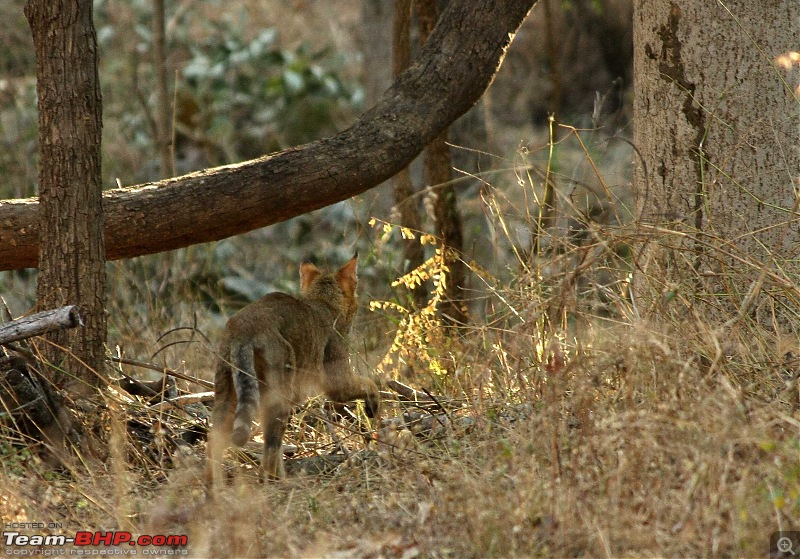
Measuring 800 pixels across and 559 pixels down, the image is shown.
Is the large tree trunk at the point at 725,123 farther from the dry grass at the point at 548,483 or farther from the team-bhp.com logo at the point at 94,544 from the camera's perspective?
the team-bhp.com logo at the point at 94,544

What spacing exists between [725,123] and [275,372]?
2.57m

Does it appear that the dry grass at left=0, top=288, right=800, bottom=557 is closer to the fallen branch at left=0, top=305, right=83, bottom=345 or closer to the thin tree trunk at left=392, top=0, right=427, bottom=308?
the fallen branch at left=0, top=305, right=83, bottom=345

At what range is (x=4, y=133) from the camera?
1246 cm

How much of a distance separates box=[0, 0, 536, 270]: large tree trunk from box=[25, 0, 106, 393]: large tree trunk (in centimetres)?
34

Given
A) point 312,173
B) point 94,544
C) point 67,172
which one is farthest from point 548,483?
point 67,172

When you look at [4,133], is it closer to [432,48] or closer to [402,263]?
[402,263]

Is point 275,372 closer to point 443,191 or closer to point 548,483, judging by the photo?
point 548,483

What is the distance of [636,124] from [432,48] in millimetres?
1195

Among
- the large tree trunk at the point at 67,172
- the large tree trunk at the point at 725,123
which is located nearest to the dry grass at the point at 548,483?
the large tree trunk at the point at 67,172

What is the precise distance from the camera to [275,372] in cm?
488

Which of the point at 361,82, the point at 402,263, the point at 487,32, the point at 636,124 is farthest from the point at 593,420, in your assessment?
the point at 361,82

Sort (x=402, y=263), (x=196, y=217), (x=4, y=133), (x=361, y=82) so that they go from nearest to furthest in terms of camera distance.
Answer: (x=196, y=217)
(x=402, y=263)
(x=4, y=133)
(x=361, y=82)

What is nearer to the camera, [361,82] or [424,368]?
[424,368]

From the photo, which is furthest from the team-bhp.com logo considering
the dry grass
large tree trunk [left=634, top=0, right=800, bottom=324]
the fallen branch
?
large tree trunk [left=634, top=0, right=800, bottom=324]
